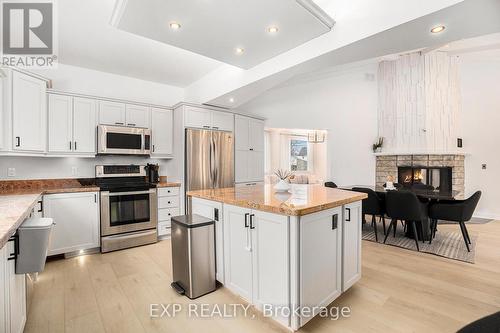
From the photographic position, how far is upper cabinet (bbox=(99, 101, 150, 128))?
3707 mm

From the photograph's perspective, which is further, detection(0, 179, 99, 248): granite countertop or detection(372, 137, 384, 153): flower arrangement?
detection(372, 137, 384, 153): flower arrangement

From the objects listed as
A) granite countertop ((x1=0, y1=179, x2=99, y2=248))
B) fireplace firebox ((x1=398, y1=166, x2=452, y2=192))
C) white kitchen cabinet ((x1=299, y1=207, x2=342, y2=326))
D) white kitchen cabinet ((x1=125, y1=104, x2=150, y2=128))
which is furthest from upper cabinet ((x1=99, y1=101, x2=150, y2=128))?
fireplace firebox ((x1=398, y1=166, x2=452, y2=192))

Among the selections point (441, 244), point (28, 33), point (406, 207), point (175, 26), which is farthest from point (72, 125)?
point (441, 244)

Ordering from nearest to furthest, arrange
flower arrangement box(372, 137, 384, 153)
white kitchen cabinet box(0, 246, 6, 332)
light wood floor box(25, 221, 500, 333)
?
white kitchen cabinet box(0, 246, 6, 332) < light wood floor box(25, 221, 500, 333) < flower arrangement box(372, 137, 384, 153)

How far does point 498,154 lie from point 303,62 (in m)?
5.50

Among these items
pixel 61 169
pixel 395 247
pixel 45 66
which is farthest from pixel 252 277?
pixel 45 66

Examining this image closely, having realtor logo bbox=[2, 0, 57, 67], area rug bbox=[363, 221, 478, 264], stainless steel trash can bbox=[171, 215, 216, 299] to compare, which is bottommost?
area rug bbox=[363, 221, 478, 264]

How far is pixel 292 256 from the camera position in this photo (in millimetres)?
1746

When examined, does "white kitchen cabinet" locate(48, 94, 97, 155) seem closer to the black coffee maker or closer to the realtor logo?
the realtor logo

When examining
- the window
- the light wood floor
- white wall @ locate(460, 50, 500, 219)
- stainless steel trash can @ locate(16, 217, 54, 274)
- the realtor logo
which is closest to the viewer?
stainless steel trash can @ locate(16, 217, 54, 274)

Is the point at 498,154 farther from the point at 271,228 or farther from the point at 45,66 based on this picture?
the point at 45,66

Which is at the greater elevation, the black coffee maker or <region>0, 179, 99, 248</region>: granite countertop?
the black coffee maker

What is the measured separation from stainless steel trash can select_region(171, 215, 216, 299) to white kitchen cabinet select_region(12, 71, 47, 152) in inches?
86.4

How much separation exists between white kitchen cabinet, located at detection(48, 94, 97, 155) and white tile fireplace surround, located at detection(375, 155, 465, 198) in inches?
258
